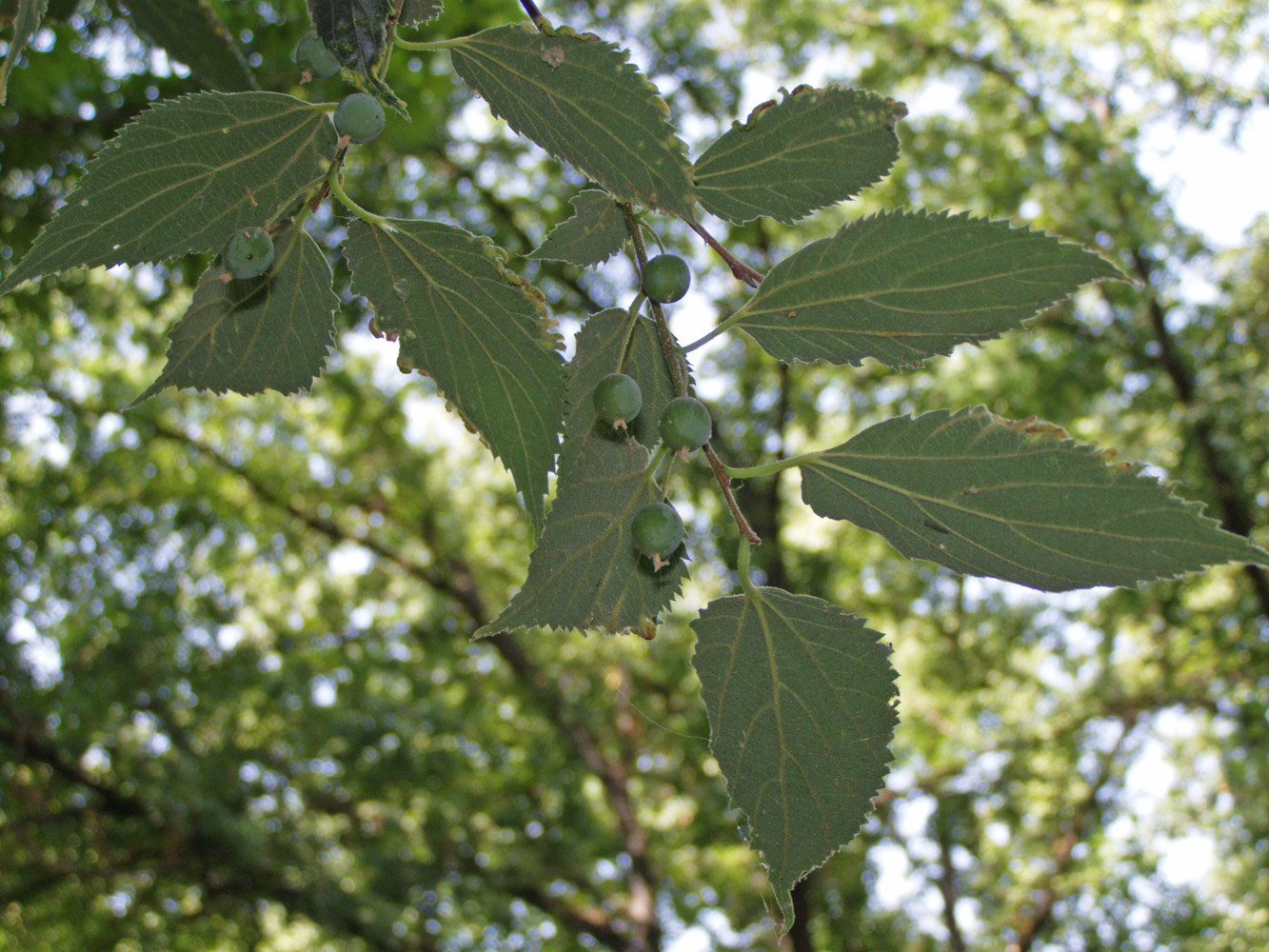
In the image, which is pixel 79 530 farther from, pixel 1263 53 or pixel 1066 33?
pixel 1263 53

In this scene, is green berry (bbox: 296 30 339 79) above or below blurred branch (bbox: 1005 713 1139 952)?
below

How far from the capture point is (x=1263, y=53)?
14.7 feet

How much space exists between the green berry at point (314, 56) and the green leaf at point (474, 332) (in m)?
0.09

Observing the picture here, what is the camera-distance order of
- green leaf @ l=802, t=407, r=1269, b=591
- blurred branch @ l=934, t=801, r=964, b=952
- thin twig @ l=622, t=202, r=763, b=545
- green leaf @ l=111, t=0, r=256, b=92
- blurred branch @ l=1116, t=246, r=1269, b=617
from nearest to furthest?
green leaf @ l=802, t=407, r=1269, b=591 → thin twig @ l=622, t=202, r=763, b=545 → green leaf @ l=111, t=0, r=256, b=92 → blurred branch @ l=1116, t=246, r=1269, b=617 → blurred branch @ l=934, t=801, r=964, b=952

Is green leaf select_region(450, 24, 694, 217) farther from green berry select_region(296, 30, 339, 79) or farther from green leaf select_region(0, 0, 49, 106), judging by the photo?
green leaf select_region(0, 0, 49, 106)

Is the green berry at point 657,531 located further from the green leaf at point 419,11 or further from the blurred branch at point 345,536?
the blurred branch at point 345,536


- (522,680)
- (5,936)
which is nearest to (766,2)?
(522,680)

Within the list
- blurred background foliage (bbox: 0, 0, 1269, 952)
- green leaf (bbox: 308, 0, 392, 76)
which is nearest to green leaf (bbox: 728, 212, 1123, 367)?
green leaf (bbox: 308, 0, 392, 76)

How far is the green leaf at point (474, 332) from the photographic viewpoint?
57cm

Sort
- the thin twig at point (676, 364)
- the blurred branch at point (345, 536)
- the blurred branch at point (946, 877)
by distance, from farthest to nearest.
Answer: the blurred branch at point (345, 536), the blurred branch at point (946, 877), the thin twig at point (676, 364)

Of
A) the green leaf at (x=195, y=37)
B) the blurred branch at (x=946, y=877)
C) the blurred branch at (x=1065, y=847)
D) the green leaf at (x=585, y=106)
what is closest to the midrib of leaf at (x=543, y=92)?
the green leaf at (x=585, y=106)

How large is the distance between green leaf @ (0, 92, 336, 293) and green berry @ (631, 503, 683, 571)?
27 centimetres

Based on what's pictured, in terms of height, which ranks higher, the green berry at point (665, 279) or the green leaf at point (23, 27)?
the green leaf at point (23, 27)

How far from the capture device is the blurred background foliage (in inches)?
182
